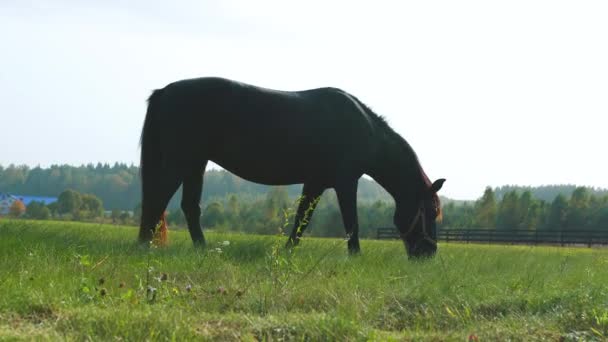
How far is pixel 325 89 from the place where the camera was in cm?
921

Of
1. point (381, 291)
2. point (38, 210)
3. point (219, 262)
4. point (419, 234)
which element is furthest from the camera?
point (38, 210)

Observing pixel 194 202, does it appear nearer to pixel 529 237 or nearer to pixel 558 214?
pixel 529 237

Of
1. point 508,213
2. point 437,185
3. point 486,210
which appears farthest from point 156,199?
point 508,213

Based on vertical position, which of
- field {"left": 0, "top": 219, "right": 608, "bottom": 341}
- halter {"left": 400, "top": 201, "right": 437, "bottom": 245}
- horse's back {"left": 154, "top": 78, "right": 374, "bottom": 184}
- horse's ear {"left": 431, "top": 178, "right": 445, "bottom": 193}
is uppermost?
horse's back {"left": 154, "top": 78, "right": 374, "bottom": 184}

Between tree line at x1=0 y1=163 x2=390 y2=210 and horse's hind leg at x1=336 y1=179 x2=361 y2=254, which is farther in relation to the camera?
tree line at x1=0 y1=163 x2=390 y2=210

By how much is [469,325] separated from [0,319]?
10.9 feet

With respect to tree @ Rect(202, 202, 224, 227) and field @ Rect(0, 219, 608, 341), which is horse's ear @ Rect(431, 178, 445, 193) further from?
tree @ Rect(202, 202, 224, 227)

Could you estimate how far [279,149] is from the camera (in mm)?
8398

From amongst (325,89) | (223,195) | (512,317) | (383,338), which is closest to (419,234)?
(325,89)

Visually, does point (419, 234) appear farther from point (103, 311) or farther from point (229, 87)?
point (103, 311)

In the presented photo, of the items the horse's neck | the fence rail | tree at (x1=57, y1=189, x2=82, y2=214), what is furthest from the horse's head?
tree at (x1=57, y1=189, x2=82, y2=214)

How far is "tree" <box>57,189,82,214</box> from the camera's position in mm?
90000

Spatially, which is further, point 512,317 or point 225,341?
point 512,317

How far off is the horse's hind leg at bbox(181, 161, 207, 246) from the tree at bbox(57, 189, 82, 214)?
86799 millimetres
